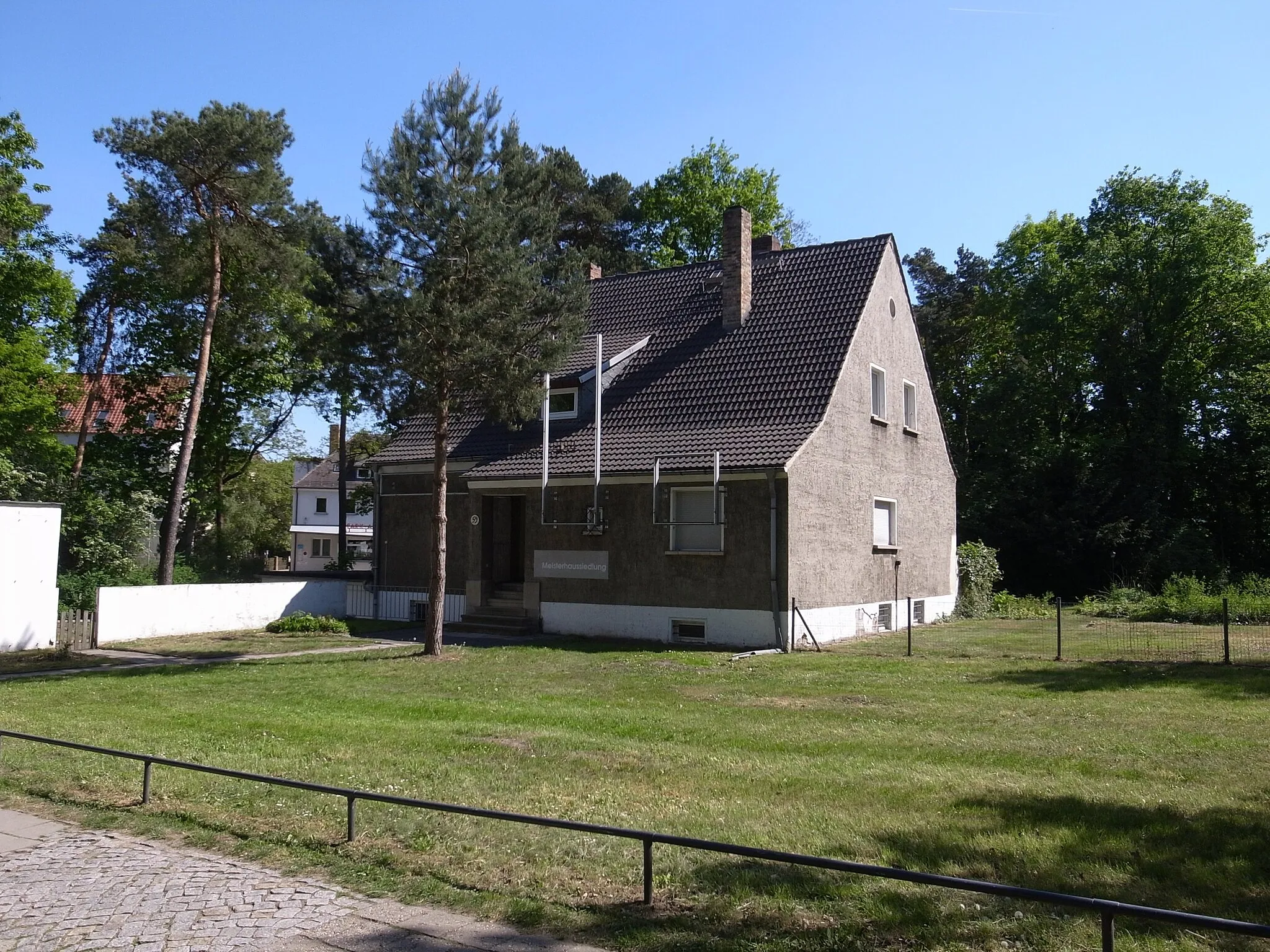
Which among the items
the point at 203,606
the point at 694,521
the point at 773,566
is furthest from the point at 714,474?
the point at 203,606

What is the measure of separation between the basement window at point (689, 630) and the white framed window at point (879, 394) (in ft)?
23.8

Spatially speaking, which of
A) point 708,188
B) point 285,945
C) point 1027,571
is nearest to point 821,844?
point 285,945

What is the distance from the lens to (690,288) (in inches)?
1081

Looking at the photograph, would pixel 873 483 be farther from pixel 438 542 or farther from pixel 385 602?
pixel 385 602

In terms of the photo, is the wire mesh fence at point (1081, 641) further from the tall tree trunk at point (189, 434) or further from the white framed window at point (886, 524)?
the tall tree trunk at point (189, 434)

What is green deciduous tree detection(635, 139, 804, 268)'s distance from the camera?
Result: 44.4 meters

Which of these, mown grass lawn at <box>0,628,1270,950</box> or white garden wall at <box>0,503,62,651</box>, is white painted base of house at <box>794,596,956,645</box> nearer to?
mown grass lawn at <box>0,628,1270,950</box>

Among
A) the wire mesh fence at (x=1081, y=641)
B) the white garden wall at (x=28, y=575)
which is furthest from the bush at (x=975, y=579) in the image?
the white garden wall at (x=28, y=575)

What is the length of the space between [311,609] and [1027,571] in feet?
86.4

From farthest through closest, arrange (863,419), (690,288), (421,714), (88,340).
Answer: (88,340), (690,288), (863,419), (421,714)

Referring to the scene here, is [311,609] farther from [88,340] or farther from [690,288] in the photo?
[88,340]

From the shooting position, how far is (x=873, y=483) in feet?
81.5

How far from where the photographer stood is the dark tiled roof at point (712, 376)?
2239 centimetres

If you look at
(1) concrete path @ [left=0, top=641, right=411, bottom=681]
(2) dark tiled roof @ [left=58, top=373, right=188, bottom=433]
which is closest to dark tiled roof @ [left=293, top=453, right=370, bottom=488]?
(2) dark tiled roof @ [left=58, top=373, right=188, bottom=433]
